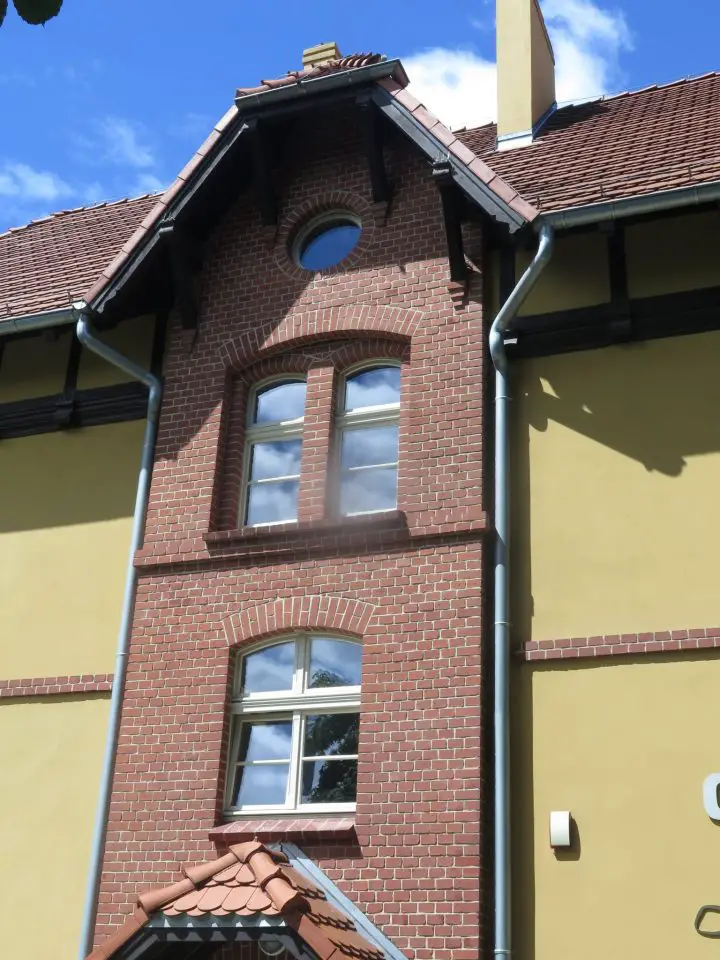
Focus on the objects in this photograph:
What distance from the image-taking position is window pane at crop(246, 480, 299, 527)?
10781 millimetres

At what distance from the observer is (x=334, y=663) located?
9922mm

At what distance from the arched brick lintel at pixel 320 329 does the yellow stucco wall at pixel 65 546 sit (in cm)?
117

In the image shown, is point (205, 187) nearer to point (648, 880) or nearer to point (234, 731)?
point (234, 731)

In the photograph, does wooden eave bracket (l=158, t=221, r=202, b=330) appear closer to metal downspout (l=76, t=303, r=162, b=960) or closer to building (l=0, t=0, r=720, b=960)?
building (l=0, t=0, r=720, b=960)

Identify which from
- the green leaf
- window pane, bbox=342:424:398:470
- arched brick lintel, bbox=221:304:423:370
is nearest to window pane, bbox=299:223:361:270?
arched brick lintel, bbox=221:304:423:370

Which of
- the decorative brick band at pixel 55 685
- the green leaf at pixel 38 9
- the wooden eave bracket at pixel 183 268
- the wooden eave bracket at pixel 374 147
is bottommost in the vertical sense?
the decorative brick band at pixel 55 685

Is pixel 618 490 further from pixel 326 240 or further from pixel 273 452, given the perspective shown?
pixel 326 240

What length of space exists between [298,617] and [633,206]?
4.05 m

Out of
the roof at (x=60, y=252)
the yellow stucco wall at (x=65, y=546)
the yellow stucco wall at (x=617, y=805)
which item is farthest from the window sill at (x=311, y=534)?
the roof at (x=60, y=252)

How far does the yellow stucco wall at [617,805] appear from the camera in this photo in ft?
27.2

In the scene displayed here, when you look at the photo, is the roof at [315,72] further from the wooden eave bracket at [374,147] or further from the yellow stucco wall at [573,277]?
the yellow stucco wall at [573,277]

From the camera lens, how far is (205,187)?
11.4 m

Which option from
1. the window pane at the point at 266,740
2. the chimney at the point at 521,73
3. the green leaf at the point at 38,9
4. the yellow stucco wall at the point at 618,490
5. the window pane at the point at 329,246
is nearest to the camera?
the green leaf at the point at 38,9

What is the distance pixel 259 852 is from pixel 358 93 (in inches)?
250
